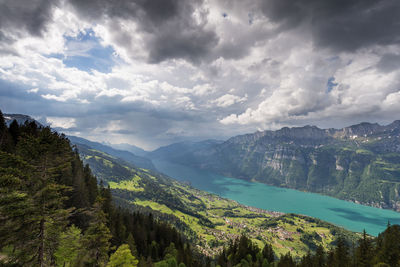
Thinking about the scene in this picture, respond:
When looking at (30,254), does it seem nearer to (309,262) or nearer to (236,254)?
(309,262)

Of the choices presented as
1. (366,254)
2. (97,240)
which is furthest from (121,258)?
(366,254)

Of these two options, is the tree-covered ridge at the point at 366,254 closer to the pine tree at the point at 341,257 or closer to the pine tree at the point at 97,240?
the pine tree at the point at 341,257

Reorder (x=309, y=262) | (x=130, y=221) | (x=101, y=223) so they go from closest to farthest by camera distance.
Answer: (x=101, y=223)
(x=309, y=262)
(x=130, y=221)

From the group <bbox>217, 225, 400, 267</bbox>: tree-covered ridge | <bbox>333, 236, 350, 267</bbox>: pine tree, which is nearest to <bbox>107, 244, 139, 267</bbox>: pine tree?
<bbox>217, 225, 400, 267</bbox>: tree-covered ridge

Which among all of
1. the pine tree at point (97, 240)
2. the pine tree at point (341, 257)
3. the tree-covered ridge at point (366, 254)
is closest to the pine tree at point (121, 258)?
the pine tree at point (97, 240)

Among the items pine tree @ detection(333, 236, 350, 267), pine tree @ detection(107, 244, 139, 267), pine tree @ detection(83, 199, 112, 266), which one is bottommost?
pine tree @ detection(333, 236, 350, 267)

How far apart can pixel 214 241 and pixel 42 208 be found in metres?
184

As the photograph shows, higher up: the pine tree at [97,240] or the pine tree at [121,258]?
the pine tree at [97,240]

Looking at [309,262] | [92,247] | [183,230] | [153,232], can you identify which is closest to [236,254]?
[309,262]

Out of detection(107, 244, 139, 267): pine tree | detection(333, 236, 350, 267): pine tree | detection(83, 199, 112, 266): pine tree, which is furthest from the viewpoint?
detection(333, 236, 350, 267): pine tree

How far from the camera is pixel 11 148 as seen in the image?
42.5 meters

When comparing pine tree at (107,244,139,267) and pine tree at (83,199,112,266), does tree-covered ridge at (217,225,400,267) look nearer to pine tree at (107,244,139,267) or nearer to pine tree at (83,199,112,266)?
pine tree at (107,244,139,267)

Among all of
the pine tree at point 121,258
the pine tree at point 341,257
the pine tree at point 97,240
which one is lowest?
the pine tree at point 341,257

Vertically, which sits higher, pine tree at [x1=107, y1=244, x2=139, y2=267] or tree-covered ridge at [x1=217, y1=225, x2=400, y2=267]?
pine tree at [x1=107, y1=244, x2=139, y2=267]
